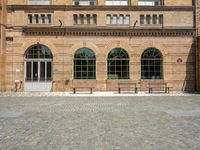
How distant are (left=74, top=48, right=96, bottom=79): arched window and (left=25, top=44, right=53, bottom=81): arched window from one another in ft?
7.73

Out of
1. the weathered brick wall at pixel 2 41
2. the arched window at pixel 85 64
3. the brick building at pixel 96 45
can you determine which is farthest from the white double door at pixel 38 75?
the arched window at pixel 85 64

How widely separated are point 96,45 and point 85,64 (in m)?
1.98

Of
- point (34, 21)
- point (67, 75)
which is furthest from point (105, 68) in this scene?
point (34, 21)

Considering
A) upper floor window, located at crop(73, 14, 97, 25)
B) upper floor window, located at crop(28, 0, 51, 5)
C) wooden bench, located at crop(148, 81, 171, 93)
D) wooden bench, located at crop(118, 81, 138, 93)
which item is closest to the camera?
wooden bench, located at crop(118, 81, 138, 93)

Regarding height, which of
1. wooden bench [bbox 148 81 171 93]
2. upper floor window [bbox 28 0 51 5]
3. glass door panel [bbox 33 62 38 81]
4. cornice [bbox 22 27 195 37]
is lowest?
wooden bench [bbox 148 81 171 93]

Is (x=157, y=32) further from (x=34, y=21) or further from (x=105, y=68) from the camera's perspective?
(x=34, y=21)

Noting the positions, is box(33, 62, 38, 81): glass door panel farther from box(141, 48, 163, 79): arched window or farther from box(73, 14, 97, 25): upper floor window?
box(141, 48, 163, 79): arched window

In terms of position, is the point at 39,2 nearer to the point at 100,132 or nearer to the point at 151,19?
the point at 151,19

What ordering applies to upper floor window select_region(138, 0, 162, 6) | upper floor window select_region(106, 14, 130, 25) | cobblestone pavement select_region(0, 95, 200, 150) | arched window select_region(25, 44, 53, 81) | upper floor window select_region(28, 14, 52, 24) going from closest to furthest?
cobblestone pavement select_region(0, 95, 200, 150) < arched window select_region(25, 44, 53, 81) < upper floor window select_region(28, 14, 52, 24) < upper floor window select_region(106, 14, 130, 25) < upper floor window select_region(138, 0, 162, 6)

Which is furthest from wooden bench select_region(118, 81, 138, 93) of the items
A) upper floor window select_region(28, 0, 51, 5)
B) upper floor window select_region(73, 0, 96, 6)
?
upper floor window select_region(28, 0, 51, 5)

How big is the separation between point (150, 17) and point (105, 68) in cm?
632

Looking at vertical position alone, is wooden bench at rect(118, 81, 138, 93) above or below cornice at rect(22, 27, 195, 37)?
below

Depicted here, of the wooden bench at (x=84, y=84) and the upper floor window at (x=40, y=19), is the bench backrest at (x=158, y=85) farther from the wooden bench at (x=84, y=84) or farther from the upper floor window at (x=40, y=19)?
the upper floor window at (x=40, y=19)

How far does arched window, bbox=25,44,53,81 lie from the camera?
2155cm
